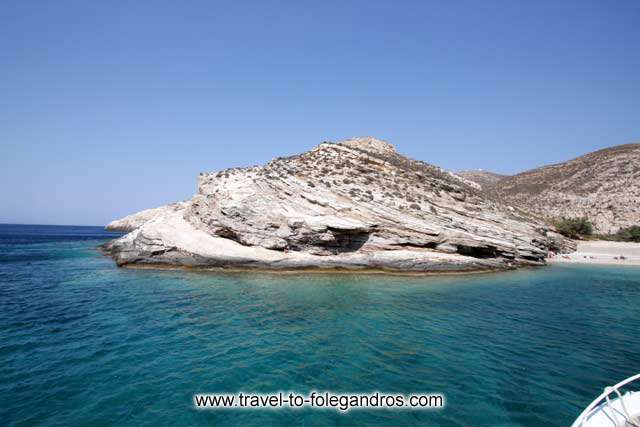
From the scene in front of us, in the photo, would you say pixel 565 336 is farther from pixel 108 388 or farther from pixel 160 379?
pixel 108 388

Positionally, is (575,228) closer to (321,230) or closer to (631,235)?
(631,235)

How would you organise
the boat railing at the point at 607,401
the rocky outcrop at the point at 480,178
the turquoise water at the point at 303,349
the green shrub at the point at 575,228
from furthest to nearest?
the rocky outcrop at the point at 480,178 → the green shrub at the point at 575,228 → the turquoise water at the point at 303,349 → the boat railing at the point at 607,401

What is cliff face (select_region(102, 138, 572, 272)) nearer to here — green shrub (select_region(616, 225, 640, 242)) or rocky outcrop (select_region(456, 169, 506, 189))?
green shrub (select_region(616, 225, 640, 242))

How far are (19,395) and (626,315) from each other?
23208 mm

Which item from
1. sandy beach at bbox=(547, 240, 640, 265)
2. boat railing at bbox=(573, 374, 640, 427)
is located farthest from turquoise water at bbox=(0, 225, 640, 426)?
sandy beach at bbox=(547, 240, 640, 265)

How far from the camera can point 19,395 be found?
727 centimetres

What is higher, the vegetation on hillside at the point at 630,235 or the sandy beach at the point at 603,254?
the vegetation on hillside at the point at 630,235

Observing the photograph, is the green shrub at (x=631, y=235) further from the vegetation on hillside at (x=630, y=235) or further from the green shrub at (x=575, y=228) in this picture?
the green shrub at (x=575, y=228)

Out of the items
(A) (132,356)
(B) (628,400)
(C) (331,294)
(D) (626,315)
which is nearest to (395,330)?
(C) (331,294)

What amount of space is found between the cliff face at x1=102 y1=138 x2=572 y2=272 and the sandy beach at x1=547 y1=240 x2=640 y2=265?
8.17m

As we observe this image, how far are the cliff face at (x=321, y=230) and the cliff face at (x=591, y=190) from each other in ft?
75.1

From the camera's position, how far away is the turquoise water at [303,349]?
22.4 feet

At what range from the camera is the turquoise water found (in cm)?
683

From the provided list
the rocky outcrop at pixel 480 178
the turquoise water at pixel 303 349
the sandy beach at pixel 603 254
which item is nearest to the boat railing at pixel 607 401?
the turquoise water at pixel 303 349
